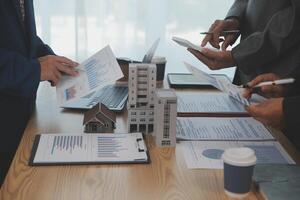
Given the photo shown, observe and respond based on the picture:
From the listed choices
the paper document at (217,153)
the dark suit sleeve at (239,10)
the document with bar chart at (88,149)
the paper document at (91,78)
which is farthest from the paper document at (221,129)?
the dark suit sleeve at (239,10)

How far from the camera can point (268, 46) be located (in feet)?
5.26

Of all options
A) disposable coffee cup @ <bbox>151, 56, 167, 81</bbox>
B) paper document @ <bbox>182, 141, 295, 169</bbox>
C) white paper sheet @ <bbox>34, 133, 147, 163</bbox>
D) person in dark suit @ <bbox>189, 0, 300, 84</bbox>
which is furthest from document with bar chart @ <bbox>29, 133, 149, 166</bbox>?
disposable coffee cup @ <bbox>151, 56, 167, 81</bbox>

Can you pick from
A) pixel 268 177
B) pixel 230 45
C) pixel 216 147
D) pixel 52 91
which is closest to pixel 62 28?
pixel 52 91

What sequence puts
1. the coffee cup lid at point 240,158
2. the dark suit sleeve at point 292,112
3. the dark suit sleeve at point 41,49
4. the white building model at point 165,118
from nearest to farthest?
the coffee cup lid at point 240,158 < the dark suit sleeve at point 292,112 < the white building model at point 165,118 < the dark suit sleeve at point 41,49

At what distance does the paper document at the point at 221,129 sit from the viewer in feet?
4.59

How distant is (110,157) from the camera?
1231 mm

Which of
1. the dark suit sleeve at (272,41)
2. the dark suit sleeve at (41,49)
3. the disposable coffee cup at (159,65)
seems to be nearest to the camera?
the dark suit sleeve at (272,41)

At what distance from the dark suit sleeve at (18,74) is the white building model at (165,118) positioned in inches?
16.5

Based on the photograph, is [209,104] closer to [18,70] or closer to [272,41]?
[272,41]

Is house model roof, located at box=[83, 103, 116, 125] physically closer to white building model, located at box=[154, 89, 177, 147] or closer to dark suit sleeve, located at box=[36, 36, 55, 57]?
white building model, located at box=[154, 89, 177, 147]

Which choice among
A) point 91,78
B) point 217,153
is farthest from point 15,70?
point 217,153

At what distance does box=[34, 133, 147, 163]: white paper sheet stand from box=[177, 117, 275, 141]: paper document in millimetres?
175

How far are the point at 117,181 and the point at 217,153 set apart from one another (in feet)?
1.06

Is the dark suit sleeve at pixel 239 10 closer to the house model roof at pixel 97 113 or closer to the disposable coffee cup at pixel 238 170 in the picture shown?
the house model roof at pixel 97 113
